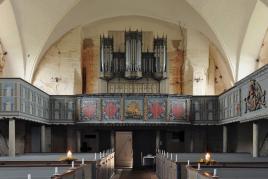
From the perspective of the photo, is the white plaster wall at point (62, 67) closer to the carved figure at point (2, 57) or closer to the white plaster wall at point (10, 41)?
the white plaster wall at point (10, 41)

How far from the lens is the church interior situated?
85.7 ft

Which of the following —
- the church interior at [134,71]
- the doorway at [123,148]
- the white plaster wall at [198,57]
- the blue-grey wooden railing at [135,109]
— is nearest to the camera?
the church interior at [134,71]

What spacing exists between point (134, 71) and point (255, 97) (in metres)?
12.2

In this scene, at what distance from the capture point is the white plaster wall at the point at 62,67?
30.9 metres

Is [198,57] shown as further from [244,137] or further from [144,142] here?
[244,137]

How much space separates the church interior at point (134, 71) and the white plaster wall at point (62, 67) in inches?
2.6

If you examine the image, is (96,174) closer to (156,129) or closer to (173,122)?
(173,122)

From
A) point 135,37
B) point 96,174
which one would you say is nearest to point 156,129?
point 135,37

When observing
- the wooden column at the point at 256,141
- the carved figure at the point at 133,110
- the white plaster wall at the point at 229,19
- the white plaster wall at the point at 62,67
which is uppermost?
the white plaster wall at the point at 229,19

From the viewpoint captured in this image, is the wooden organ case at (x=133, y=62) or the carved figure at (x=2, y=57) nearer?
the carved figure at (x=2, y=57)

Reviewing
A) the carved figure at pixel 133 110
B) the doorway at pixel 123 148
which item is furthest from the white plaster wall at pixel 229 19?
the doorway at pixel 123 148

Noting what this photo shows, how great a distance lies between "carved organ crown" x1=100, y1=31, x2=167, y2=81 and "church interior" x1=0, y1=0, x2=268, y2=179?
6cm

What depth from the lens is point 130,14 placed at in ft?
105

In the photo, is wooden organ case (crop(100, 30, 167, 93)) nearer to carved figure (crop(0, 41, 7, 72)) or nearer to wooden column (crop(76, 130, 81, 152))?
wooden column (crop(76, 130, 81, 152))
